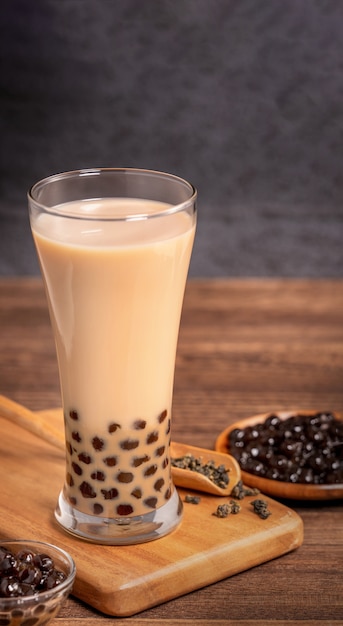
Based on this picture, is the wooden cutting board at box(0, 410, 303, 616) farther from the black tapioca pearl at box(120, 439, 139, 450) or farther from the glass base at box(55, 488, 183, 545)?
the black tapioca pearl at box(120, 439, 139, 450)

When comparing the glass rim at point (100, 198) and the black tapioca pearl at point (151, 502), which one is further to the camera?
the black tapioca pearl at point (151, 502)

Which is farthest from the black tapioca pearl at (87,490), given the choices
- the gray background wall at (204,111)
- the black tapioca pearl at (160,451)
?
the gray background wall at (204,111)

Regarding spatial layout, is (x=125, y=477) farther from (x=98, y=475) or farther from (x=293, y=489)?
(x=293, y=489)

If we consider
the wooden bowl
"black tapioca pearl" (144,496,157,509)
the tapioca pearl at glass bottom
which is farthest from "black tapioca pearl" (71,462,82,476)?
the wooden bowl

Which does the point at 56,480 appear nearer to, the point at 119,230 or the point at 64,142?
the point at 119,230

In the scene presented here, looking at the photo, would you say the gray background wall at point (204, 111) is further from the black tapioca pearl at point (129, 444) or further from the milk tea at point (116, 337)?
the black tapioca pearl at point (129, 444)

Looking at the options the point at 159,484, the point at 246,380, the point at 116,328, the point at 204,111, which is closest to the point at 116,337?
the point at 116,328

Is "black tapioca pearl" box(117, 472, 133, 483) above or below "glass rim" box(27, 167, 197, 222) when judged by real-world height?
below
